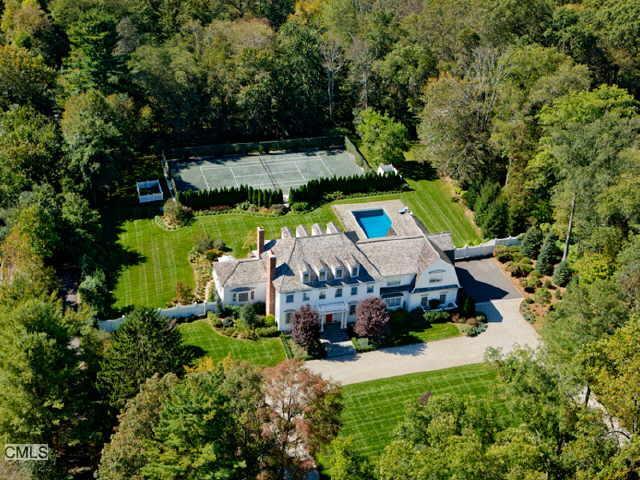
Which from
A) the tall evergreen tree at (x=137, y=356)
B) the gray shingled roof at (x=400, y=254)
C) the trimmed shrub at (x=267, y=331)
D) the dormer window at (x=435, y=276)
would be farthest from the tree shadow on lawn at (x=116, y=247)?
the dormer window at (x=435, y=276)

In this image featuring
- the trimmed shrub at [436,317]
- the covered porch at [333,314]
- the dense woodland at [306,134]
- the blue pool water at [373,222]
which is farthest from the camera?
the blue pool water at [373,222]

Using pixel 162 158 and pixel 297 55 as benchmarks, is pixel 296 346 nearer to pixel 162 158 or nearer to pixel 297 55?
pixel 162 158

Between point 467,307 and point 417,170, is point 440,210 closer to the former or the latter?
point 417,170

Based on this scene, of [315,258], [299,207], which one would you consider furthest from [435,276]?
[299,207]

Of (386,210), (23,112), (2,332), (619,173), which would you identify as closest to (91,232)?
(23,112)

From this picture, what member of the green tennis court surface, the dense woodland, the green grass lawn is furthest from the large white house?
the green tennis court surface

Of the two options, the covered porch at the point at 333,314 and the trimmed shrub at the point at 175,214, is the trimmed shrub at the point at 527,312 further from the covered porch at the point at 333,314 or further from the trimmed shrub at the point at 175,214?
the trimmed shrub at the point at 175,214
